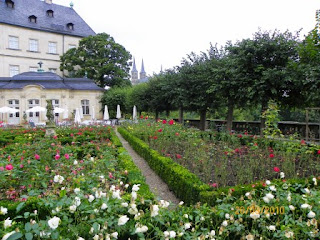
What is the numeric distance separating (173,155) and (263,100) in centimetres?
529

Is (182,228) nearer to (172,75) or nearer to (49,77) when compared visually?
(172,75)

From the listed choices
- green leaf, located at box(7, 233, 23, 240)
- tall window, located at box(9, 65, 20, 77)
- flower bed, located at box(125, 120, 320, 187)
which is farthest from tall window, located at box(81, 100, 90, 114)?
green leaf, located at box(7, 233, 23, 240)

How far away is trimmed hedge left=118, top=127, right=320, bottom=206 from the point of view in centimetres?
322

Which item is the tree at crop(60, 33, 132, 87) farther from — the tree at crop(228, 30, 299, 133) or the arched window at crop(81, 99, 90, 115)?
the tree at crop(228, 30, 299, 133)

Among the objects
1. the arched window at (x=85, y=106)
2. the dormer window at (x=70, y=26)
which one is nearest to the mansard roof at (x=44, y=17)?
the dormer window at (x=70, y=26)

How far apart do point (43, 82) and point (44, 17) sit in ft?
37.8

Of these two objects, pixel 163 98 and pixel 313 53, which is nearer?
pixel 313 53

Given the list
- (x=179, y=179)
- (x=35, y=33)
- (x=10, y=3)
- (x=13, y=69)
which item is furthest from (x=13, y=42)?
(x=179, y=179)

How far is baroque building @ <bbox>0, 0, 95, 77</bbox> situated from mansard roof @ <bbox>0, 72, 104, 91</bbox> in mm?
5612

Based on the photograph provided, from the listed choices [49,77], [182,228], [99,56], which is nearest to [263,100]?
[182,228]

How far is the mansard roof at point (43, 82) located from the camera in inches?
783

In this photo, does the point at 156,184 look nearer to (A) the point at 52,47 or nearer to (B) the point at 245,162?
(B) the point at 245,162

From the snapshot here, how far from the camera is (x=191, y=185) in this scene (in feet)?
12.1

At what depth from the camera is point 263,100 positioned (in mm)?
9375
